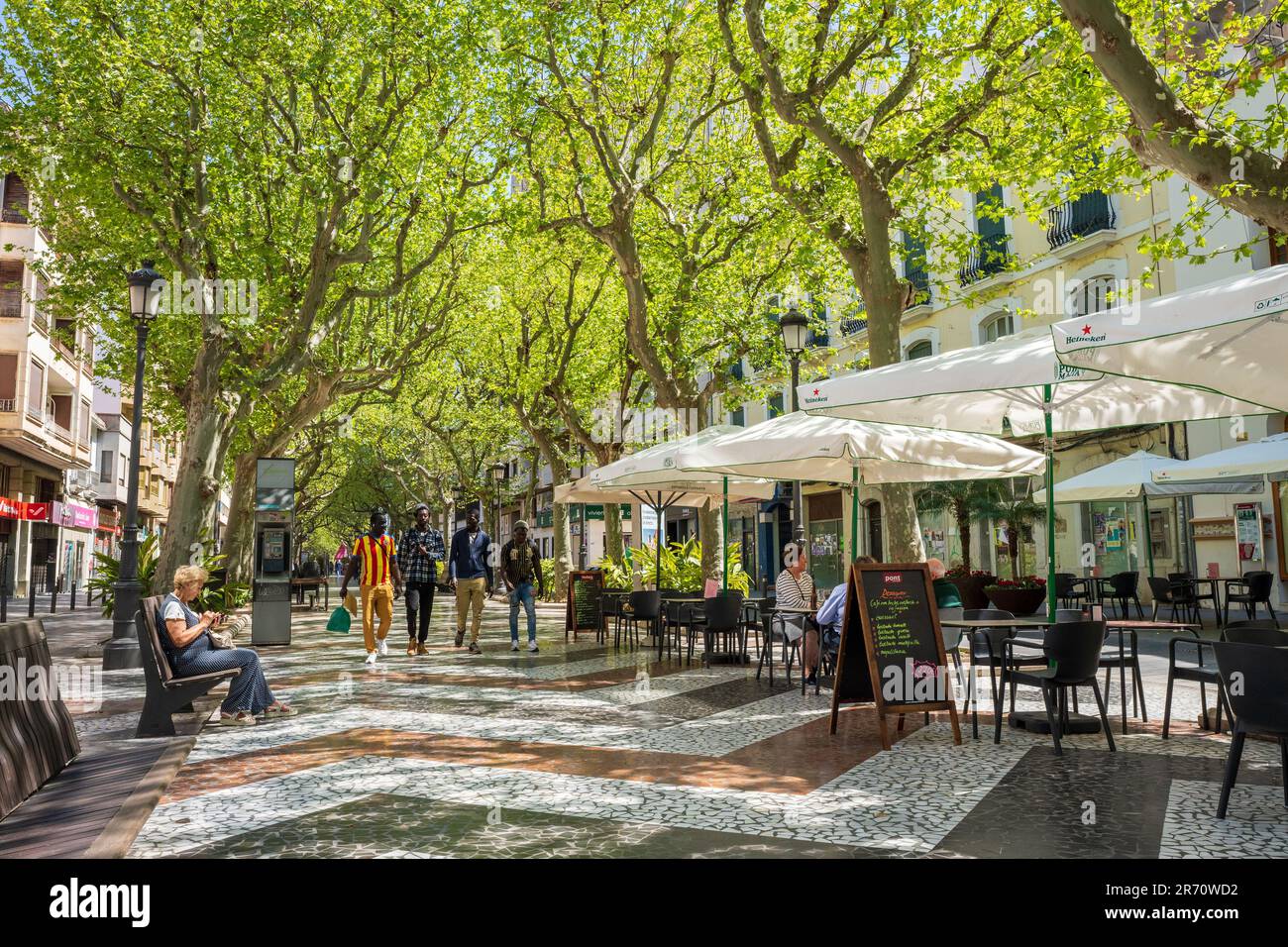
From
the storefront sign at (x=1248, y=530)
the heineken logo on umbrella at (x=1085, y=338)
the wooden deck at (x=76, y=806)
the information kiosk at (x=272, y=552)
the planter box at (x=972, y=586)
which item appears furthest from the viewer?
the storefront sign at (x=1248, y=530)

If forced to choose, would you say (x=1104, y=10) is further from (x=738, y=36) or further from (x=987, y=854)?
(x=738, y=36)

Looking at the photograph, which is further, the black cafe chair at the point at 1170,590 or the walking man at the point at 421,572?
the black cafe chair at the point at 1170,590

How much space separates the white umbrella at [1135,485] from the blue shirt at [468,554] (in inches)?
380

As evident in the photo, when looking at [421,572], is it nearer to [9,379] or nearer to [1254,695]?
[1254,695]

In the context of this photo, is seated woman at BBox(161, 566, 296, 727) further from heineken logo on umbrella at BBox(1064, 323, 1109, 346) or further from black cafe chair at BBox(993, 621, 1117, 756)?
heineken logo on umbrella at BBox(1064, 323, 1109, 346)

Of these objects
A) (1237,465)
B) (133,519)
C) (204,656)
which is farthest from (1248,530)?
(133,519)

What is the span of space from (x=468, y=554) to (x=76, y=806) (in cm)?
863

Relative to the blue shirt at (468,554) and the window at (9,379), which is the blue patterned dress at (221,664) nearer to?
the blue shirt at (468,554)

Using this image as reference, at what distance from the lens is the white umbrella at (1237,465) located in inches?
543

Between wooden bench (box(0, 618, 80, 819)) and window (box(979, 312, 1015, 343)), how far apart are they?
24413mm

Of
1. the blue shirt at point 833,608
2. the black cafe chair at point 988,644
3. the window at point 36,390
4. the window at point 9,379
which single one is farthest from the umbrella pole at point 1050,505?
the window at point 36,390

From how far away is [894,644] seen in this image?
23.6 feet

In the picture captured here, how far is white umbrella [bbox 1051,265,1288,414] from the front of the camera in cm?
499

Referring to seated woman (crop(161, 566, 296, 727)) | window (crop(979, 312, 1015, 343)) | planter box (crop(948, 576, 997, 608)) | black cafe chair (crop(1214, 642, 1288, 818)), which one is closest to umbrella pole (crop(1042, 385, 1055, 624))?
black cafe chair (crop(1214, 642, 1288, 818))
